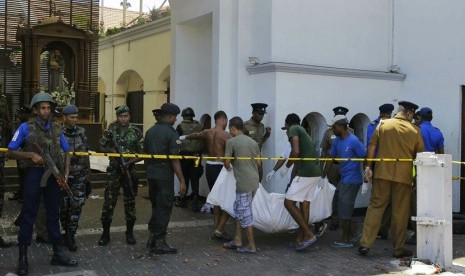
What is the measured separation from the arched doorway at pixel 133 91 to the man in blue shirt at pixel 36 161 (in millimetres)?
14025

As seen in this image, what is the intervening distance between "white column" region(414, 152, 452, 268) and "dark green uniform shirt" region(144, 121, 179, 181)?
3056 millimetres

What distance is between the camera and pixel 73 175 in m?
6.86

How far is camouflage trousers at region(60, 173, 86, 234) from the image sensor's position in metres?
6.87

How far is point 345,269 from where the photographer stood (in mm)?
6371

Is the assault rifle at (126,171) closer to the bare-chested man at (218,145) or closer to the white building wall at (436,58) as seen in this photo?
the bare-chested man at (218,145)

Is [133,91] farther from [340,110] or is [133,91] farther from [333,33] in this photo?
[340,110]

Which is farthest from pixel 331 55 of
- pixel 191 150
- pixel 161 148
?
pixel 161 148

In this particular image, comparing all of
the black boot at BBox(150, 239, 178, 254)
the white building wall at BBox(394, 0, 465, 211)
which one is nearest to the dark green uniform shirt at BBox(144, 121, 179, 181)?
the black boot at BBox(150, 239, 178, 254)

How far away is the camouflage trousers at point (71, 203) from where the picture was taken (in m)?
6.87

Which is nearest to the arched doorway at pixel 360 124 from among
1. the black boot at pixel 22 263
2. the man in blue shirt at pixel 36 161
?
the man in blue shirt at pixel 36 161

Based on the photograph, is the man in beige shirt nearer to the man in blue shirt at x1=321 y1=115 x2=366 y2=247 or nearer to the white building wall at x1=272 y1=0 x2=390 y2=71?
the man in blue shirt at x1=321 y1=115 x2=366 y2=247

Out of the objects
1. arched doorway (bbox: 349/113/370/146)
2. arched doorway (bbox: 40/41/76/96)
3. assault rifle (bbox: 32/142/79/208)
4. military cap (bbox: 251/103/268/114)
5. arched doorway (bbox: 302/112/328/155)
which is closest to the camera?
assault rifle (bbox: 32/142/79/208)

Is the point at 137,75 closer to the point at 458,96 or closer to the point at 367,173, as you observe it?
the point at 458,96

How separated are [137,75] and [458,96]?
526 inches
